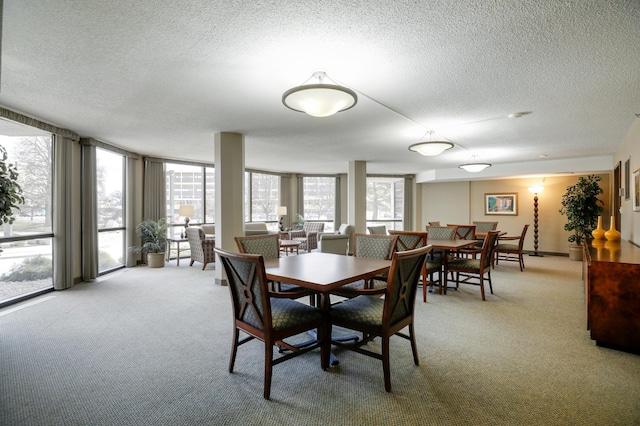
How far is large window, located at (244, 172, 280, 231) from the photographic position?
9484mm

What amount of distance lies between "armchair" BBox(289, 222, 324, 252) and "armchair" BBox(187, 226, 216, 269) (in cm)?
256

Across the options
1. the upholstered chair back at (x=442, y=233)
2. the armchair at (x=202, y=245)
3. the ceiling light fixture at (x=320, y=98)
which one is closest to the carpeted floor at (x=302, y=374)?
the upholstered chair back at (x=442, y=233)

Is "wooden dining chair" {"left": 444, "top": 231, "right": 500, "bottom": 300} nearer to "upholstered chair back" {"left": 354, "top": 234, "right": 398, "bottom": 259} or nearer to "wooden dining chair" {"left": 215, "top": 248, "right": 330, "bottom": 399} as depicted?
"upholstered chair back" {"left": 354, "top": 234, "right": 398, "bottom": 259}

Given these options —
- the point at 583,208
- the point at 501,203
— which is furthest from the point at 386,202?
the point at 583,208

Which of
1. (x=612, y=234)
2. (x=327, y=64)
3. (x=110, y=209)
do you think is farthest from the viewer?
(x=110, y=209)

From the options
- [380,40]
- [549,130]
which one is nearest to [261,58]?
[380,40]

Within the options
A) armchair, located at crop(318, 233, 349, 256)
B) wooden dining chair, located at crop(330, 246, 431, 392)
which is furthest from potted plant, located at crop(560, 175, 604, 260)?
wooden dining chair, located at crop(330, 246, 431, 392)

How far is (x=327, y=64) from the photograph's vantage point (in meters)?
2.68

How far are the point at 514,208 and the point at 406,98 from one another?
7.41 meters

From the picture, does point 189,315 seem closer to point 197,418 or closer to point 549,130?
point 197,418

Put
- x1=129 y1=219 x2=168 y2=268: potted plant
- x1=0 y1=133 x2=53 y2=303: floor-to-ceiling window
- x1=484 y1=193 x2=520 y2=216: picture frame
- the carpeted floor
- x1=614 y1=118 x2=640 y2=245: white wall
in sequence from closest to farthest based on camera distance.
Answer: the carpeted floor < x1=614 y1=118 x2=640 y2=245: white wall < x1=0 y1=133 x2=53 y2=303: floor-to-ceiling window < x1=129 y1=219 x2=168 y2=268: potted plant < x1=484 y1=193 x2=520 y2=216: picture frame

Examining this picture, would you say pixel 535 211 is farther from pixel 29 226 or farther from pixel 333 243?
pixel 29 226

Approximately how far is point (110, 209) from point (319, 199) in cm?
615

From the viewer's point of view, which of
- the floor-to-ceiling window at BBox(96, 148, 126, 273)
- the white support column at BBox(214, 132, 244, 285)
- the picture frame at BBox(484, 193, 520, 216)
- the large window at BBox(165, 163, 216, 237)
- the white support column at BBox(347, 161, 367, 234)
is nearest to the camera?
the white support column at BBox(214, 132, 244, 285)
